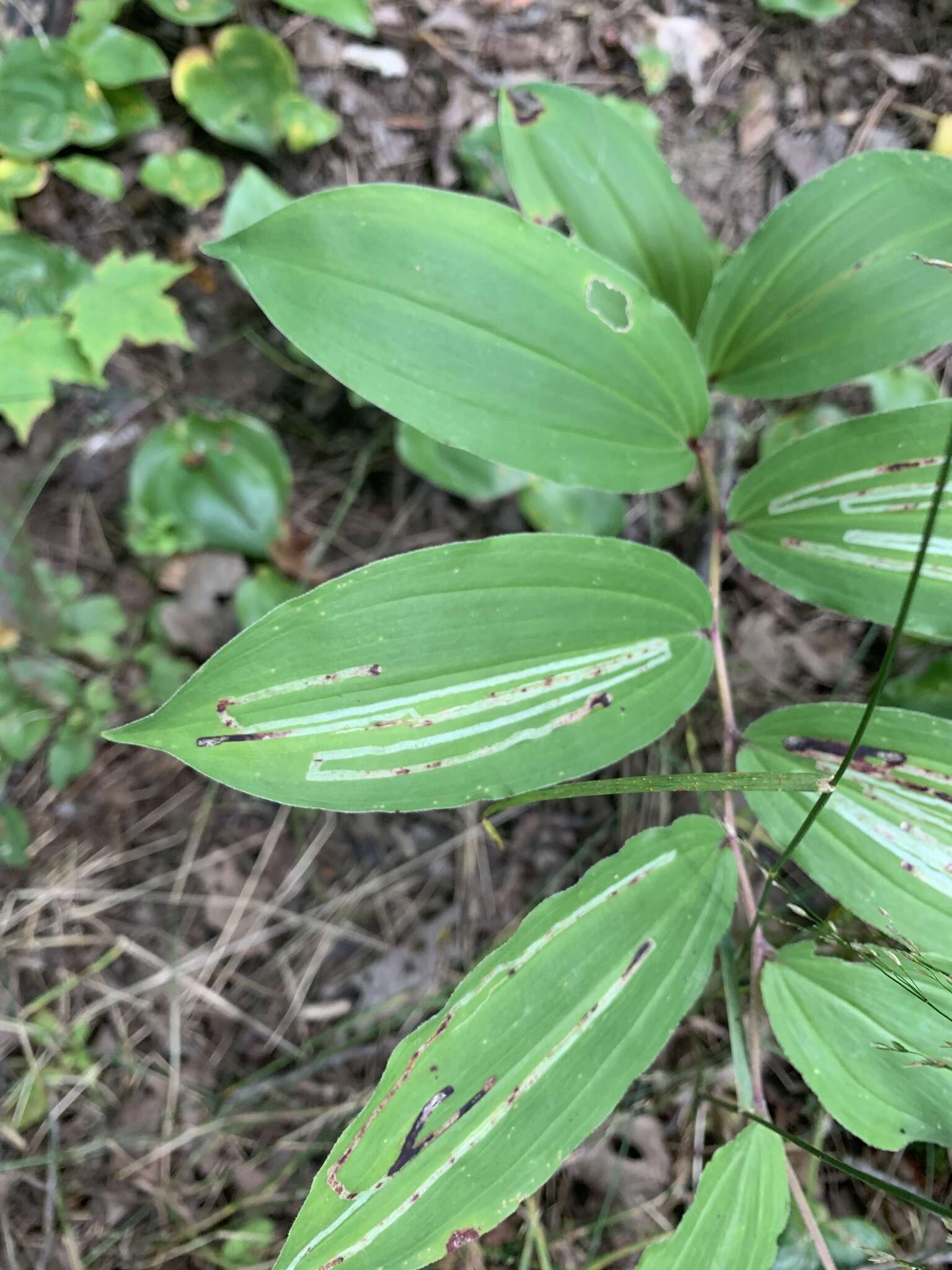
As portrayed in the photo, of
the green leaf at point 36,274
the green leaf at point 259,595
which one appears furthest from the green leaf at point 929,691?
the green leaf at point 36,274

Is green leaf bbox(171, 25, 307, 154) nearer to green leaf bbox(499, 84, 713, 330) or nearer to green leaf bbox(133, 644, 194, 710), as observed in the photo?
green leaf bbox(499, 84, 713, 330)

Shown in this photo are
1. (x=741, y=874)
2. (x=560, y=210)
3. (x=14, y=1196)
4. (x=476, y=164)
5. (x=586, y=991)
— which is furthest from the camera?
(x=476, y=164)

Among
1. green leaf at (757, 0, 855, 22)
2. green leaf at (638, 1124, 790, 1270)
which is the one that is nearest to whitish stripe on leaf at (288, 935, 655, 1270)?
green leaf at (638, 1124, 790, 1270)

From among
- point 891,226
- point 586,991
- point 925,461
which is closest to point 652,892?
point 586,991

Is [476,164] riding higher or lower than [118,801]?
higher

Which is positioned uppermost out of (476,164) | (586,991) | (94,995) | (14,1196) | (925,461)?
(476,164)

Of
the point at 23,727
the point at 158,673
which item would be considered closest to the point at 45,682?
the point at 23,727

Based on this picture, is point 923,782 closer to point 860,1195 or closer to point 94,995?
point 860,1195
